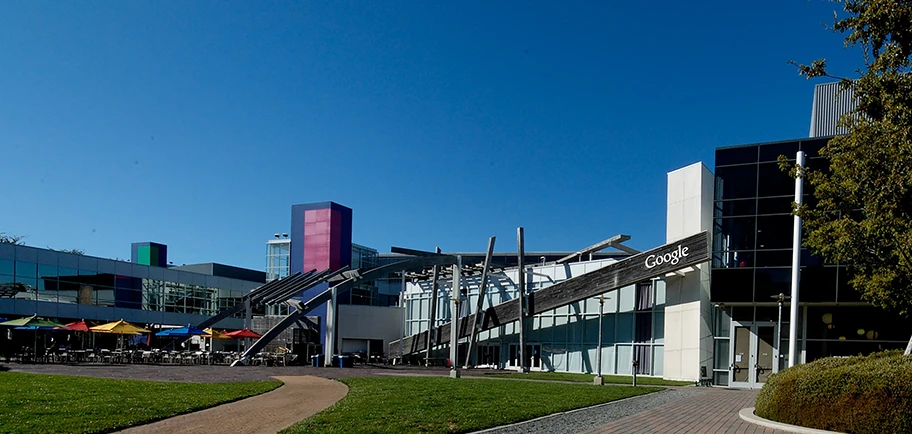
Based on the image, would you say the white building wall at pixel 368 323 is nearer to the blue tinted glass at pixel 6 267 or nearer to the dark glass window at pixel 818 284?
the blue tinted glass at pixel 6 267

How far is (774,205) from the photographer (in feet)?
98.1

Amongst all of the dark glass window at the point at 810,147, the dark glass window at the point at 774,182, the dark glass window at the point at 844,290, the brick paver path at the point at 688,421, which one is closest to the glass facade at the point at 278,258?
the dark glass window at the point at 774,182

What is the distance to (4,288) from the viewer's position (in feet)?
136

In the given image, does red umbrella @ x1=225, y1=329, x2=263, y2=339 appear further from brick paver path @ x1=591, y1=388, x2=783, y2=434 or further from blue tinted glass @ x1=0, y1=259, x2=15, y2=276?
brick paver path @ x1=591, y1=388, x2=783, y2=434

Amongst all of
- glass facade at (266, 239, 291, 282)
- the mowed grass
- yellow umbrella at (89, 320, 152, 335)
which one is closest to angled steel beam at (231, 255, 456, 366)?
yellow umbrella at (89, 320, 152, 335)

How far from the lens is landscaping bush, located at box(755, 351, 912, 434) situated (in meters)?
12.4

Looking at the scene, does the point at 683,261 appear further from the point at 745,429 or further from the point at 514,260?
the point at 514,260

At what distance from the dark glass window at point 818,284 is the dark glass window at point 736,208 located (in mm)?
3312

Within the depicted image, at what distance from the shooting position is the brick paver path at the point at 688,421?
1335cm

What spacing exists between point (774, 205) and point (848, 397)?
1817cm

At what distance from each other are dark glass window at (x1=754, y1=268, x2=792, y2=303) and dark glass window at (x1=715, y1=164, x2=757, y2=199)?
323 centimetres

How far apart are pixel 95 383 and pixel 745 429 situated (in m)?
15.7

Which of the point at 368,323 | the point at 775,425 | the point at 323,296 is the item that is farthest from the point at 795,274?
the point at 368,323

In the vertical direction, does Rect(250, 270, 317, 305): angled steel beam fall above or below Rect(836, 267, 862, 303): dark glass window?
below
